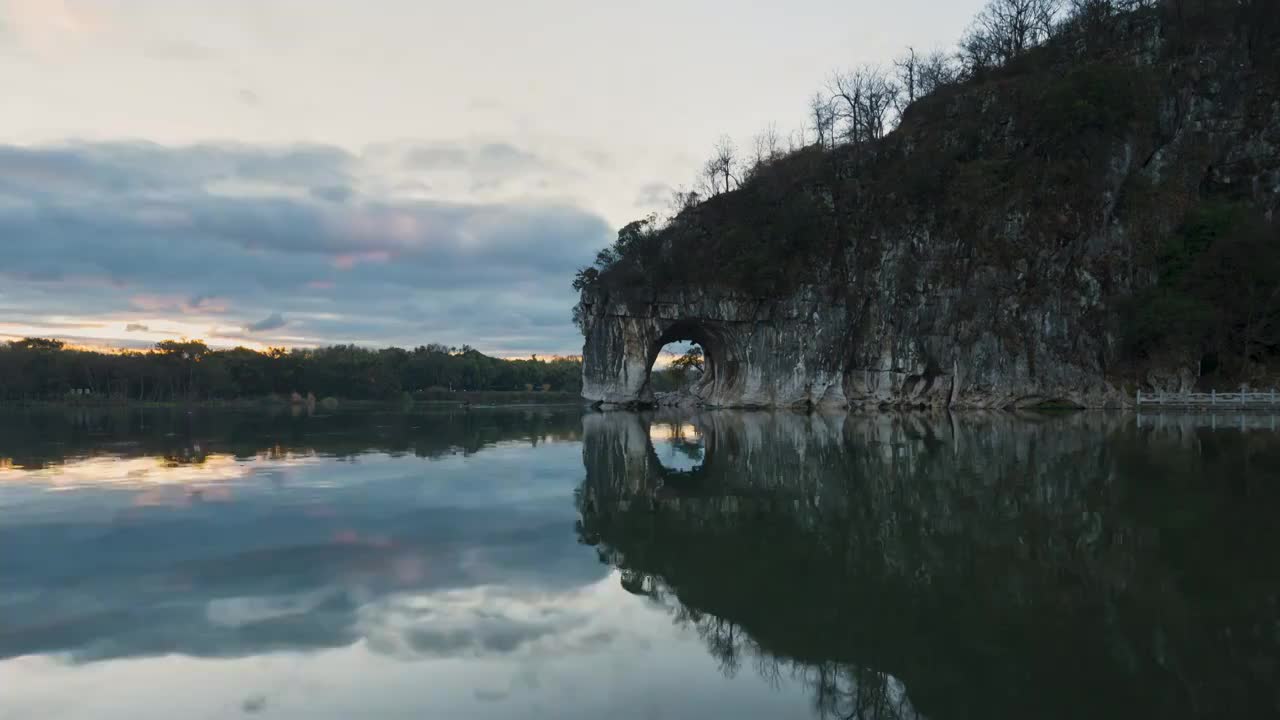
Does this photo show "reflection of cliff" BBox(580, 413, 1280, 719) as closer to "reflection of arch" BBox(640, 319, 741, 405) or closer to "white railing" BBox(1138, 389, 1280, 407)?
"white railing" BBox(1138, 389, 1280, 407)

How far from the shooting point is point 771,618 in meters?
6.87

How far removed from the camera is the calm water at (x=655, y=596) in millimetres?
5367

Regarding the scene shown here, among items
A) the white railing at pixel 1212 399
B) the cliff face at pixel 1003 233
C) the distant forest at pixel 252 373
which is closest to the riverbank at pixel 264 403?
the distant forest at pixel 252 373

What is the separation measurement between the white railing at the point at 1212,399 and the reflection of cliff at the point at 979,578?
30.6 m

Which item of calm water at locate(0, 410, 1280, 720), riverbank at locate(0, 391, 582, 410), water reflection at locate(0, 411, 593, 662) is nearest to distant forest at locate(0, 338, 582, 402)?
riverbank at locate(0, 391, 582, 410)

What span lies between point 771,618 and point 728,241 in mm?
52873

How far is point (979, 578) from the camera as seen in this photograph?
7.85 meters

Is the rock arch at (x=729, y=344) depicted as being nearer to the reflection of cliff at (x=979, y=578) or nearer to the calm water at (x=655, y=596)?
the reflection of cliff at (x=979, y=578)

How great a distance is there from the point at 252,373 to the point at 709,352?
7453 centimetres

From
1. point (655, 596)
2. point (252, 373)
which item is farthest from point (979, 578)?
point (252, 373)

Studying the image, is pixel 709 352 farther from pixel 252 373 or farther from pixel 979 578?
pixel 252 373

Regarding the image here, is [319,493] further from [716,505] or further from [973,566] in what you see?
[973,566]

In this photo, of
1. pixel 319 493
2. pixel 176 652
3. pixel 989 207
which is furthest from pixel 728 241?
pixel 176 652

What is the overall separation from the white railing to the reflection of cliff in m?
30.6
